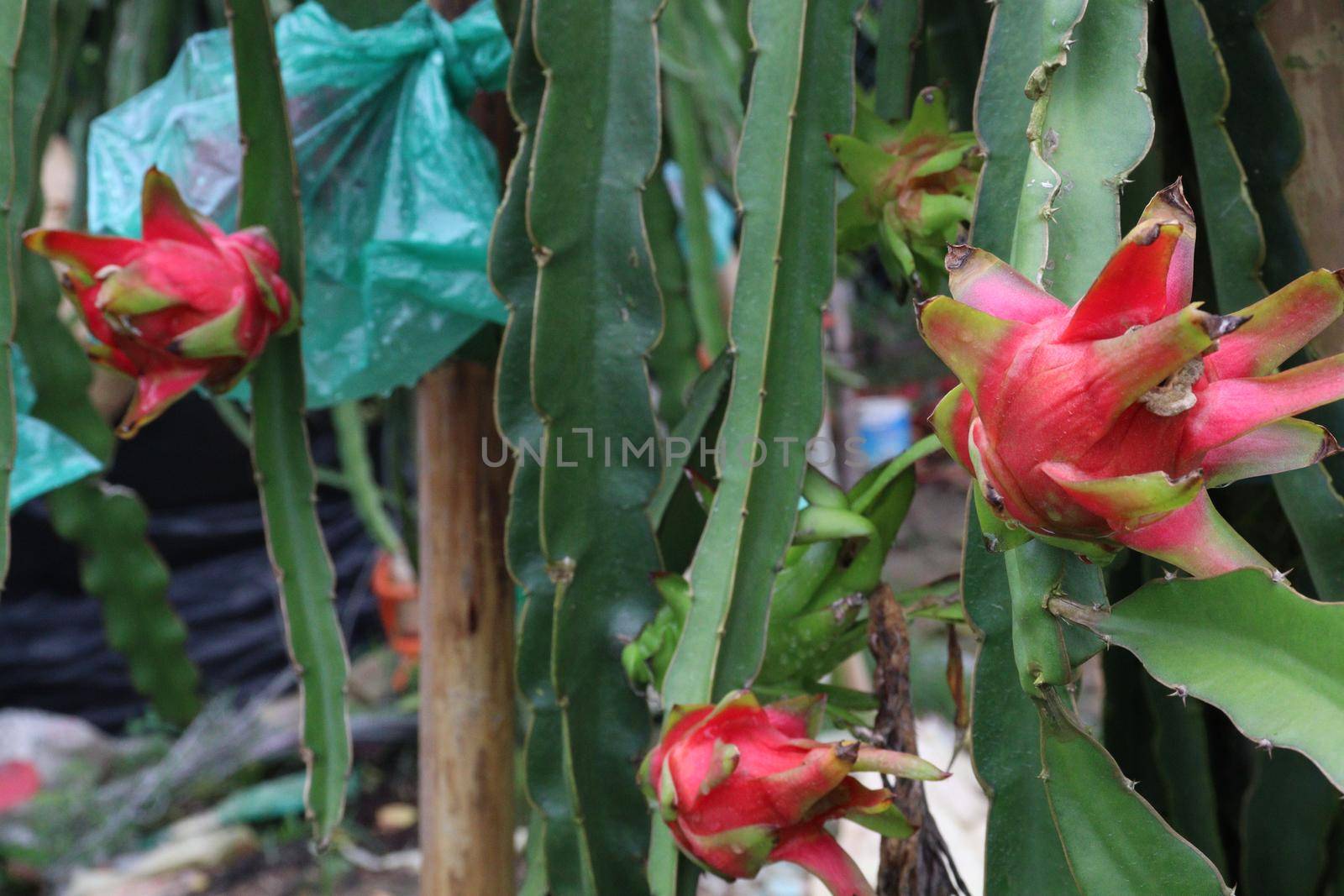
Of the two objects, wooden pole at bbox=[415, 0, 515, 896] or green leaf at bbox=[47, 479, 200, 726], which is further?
green leaf at bbox=[47, 479, 200, 726]

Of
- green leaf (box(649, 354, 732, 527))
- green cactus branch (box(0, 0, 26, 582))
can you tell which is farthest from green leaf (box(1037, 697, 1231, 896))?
green cactus branch (box(0, 0, 26, 582))

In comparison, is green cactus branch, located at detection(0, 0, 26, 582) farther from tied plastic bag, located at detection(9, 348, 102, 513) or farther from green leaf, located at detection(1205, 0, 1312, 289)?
green leaf, located at detection(1205, 0, 1312, 289)

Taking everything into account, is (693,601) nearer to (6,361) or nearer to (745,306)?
(745,306)

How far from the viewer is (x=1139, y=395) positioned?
0.28 meters

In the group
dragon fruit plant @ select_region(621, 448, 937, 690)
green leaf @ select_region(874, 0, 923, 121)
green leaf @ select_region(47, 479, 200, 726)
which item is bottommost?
green leaf @ select_region(47, 479, 200, 726)

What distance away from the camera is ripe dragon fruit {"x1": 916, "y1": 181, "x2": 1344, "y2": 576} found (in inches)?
10.9

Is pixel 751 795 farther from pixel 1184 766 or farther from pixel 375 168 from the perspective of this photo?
pixel 375 168

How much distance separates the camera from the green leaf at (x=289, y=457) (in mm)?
607

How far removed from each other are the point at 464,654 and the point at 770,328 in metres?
0.36

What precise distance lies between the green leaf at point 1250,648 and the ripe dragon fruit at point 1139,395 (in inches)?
0.6

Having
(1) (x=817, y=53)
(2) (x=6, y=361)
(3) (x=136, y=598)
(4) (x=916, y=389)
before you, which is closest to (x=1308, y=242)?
(1) (x=817, y=53)

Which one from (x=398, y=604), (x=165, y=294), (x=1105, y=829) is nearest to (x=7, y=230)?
(x=165, y=294)

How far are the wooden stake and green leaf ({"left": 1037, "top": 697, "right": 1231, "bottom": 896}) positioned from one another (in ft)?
1.47

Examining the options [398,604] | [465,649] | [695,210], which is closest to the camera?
[465,649]
